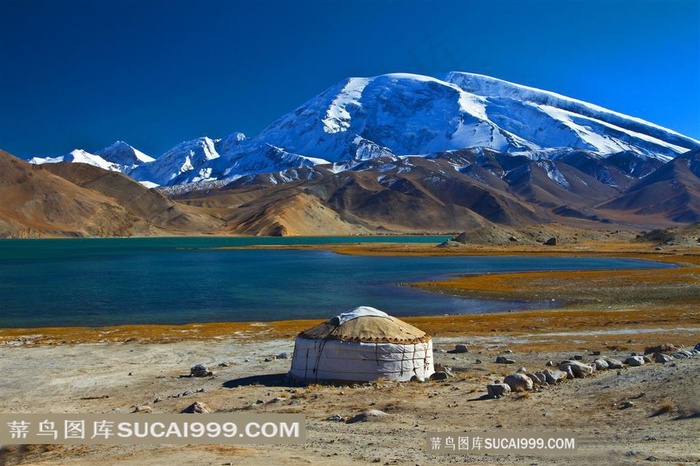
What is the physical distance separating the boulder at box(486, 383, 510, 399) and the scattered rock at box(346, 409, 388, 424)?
3.11 metres

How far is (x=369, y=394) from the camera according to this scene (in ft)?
63.2

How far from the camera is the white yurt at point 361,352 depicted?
20922 millimetres

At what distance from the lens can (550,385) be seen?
1898cm

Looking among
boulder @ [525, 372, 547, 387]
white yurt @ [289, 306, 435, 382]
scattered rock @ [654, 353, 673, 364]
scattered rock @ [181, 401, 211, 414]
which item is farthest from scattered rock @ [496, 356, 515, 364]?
scattered rock @ [181, 401, 211, 414]

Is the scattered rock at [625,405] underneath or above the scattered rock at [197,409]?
above

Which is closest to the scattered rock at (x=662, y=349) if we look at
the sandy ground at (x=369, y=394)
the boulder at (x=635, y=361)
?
the sandy ground at (x=369, y=394)

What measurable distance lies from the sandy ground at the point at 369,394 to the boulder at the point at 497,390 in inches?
10.3

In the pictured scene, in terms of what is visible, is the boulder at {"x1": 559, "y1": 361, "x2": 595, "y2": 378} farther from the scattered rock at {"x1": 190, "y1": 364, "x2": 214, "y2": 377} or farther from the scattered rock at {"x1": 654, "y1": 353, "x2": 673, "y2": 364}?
the scattered rock at {"x1": 190, "y1": 364, "x2": 214, "y2": 377}

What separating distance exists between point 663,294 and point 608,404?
40203 mm

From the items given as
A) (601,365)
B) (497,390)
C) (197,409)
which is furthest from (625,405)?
(197,409)

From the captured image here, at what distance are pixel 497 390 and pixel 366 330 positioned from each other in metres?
4.87

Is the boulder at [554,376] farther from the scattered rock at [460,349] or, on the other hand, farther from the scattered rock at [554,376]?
the scattered rock at [460,349]

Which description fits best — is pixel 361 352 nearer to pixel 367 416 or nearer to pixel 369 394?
pixel 369 394

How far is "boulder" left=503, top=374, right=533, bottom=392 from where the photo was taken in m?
18.3
